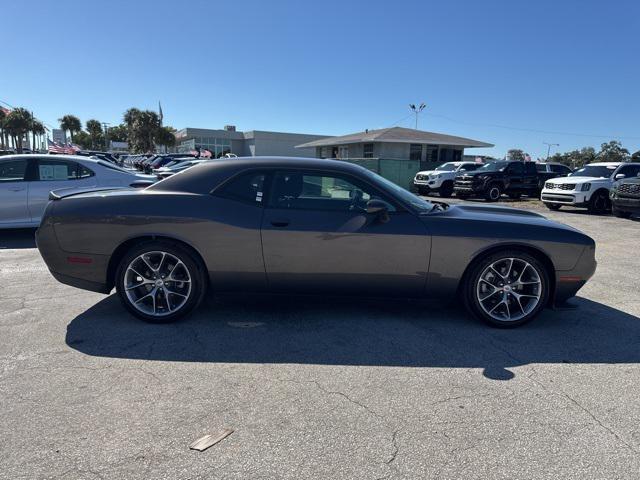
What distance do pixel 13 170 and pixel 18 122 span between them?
75.0 metres

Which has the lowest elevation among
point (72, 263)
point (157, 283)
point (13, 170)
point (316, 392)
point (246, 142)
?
point (316, 392)

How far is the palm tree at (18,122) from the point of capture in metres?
68.1

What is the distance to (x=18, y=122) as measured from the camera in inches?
2712

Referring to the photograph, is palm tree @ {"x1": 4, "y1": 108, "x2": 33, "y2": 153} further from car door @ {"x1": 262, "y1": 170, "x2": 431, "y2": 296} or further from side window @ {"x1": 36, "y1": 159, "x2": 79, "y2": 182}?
car door @ {"x1": 262, "y1": 170, "x2": 431, "y2": 296}

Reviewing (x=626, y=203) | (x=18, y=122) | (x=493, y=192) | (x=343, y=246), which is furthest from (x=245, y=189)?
(x=18, y=122)

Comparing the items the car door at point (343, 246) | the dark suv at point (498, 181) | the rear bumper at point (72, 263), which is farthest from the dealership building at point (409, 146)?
the rear bumper at point (72, 263)

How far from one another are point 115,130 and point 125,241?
11899cm

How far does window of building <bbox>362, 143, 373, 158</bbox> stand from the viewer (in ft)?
117

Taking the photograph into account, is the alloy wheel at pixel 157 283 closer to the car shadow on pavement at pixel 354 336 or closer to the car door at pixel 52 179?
the car shadow on pavement at pixel 354 336

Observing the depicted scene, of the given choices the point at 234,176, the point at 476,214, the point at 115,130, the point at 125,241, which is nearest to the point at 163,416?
the point at 125,241

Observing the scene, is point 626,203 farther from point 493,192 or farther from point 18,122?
point 18,122

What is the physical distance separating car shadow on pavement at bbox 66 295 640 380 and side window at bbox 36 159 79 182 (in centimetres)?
448

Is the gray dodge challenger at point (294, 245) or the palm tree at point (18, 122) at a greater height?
the palm tree at point (18, 122)

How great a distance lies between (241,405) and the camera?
290 centimetres
